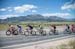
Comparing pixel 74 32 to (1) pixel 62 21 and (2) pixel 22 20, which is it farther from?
(2) pixel 22 20

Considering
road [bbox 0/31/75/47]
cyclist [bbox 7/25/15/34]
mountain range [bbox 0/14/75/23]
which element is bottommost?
Answer: road [bbox 0/31/75/47]

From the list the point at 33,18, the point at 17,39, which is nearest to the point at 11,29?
the point at 17,39

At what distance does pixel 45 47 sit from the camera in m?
1.56

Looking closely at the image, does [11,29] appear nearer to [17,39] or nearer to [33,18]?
[17,39]

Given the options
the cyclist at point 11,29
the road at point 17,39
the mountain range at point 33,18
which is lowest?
the road at point 17,39

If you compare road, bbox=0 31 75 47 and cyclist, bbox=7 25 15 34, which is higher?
cyclist, bbox=7 25 15 34

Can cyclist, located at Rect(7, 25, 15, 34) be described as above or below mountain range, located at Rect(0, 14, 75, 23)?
below

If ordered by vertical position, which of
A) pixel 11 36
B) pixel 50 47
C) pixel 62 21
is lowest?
pixel 50 47

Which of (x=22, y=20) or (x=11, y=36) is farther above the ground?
(x=22, y=20)

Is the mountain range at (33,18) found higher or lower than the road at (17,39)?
higher

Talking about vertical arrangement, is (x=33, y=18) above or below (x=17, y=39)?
above

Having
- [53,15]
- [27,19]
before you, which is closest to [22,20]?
[27,19]

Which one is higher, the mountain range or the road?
the mountain range

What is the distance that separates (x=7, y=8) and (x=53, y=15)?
0.39 m
